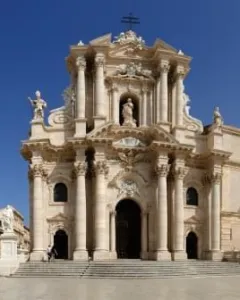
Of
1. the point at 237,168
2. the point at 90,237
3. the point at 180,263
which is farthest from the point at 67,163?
the point at 237,168

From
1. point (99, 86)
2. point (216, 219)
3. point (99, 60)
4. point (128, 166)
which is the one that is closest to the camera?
point (128, 166)

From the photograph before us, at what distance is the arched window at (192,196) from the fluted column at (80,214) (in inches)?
325

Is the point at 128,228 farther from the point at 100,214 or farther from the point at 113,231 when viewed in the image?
the point at 100,214

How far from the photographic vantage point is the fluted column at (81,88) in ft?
115

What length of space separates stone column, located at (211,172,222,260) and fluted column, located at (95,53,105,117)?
9551 millimetres

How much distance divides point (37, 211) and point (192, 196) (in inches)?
455

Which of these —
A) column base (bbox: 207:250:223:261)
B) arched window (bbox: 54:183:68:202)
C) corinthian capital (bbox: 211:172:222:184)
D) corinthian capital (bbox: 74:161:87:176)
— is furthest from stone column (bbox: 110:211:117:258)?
corinthian capital (bbox: 211:172:222:184)

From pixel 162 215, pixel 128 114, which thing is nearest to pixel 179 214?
pixel 162 215

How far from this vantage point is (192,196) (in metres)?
37.0

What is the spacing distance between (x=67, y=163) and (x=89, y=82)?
6360 millimetres

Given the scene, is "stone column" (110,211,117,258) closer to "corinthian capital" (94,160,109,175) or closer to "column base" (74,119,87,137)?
"corinthian capital" (94,160,109,175)

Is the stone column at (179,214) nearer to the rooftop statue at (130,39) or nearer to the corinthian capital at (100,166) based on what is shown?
the corinthian capital at (100,166)

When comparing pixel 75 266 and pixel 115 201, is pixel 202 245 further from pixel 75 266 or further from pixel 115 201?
pixel 75 266

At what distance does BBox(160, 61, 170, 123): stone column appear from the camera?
36031 mm
